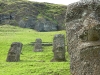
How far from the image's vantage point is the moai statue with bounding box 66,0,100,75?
5.64 metres

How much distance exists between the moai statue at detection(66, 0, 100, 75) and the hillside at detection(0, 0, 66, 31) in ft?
239

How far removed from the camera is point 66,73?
12984mm

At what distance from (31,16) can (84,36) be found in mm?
80354

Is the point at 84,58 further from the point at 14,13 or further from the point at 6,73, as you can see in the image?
the point at 14,13

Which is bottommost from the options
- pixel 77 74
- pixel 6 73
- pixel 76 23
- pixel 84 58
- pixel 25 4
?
pixel 6 73

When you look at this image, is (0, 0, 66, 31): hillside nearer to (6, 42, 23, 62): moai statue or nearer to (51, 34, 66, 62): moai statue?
(6, 42, 23, 62): moai statue

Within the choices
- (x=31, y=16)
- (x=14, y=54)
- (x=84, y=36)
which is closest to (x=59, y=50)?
(x=14, y=54)

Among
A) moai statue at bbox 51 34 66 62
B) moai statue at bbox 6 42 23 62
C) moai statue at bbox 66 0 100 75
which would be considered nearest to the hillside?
moai statue at bbox 6 42 23 62

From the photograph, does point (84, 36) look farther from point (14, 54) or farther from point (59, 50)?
point (14, 54)

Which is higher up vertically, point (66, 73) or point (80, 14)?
point (80, 14)

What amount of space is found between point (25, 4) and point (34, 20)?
36.4 ft

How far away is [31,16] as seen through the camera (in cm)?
8575

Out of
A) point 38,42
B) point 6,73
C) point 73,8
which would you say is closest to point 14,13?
point 38,42

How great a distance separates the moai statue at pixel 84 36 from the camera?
564 cm
